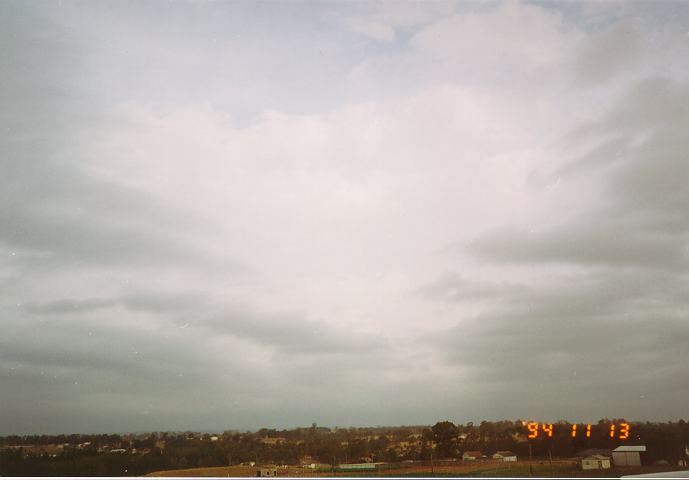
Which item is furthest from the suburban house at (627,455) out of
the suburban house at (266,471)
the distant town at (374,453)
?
the suburban house at (266,471)

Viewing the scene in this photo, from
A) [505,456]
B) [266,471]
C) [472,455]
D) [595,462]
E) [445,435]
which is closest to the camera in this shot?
Answer: [595,462]

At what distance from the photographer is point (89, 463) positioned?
1162 centimetres

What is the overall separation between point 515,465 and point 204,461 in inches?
240

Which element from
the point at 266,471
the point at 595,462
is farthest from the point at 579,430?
the point at 266,471

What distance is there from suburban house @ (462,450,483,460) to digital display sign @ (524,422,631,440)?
1.10m

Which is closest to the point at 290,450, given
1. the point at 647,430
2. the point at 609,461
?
the point at 609,461

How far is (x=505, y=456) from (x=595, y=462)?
1.65 metres

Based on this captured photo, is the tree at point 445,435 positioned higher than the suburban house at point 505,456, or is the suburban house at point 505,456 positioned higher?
the tree at point 445,435

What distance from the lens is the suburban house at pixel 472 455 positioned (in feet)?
37.3

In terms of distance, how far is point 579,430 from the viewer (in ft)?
36.8

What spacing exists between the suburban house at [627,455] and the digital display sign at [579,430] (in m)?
0.30

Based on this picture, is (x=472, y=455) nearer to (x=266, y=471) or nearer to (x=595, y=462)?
(x=595, y=462)

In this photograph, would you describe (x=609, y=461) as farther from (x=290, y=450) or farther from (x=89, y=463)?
(x=89, y=463)

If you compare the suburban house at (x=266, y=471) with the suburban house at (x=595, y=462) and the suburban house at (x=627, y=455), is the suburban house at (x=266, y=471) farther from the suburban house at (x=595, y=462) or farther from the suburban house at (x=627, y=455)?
the suburban house at (x=627, y=455)
